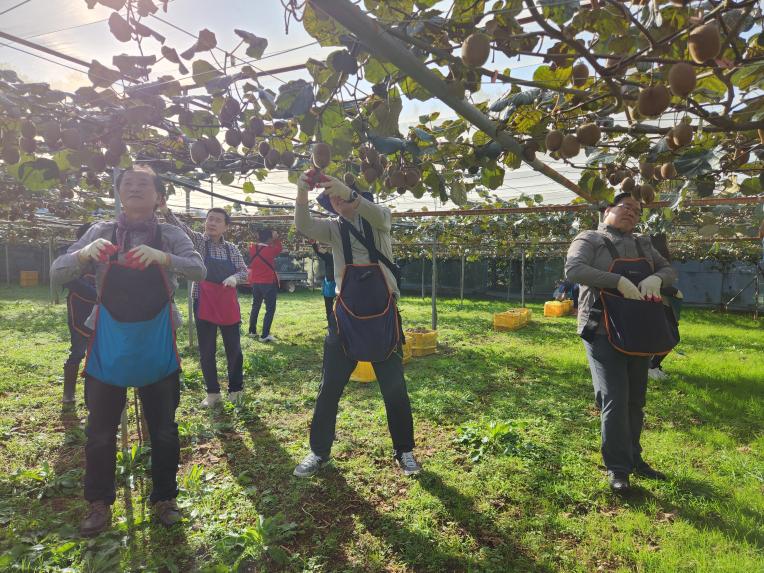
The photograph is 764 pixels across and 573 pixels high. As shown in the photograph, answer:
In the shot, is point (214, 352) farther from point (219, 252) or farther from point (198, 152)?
point (198, 152)

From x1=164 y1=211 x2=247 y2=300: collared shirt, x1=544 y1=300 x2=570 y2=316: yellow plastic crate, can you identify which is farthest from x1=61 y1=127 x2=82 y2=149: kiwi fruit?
x1=544 y1=300 x2=570 y2=316: yellow plastic crate

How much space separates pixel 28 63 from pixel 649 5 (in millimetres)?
3125

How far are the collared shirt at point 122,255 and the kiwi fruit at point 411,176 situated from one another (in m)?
1.16

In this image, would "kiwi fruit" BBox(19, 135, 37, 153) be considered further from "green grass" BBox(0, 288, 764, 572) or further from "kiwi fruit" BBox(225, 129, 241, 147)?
"green grass" BBox(0, 288, 764, 572)

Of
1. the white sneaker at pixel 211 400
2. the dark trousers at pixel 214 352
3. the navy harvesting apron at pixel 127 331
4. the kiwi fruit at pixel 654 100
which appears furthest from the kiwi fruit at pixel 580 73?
the white sneaker at pixel 211 400

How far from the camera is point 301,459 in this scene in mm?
3016

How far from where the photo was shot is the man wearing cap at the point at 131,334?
6.84ft

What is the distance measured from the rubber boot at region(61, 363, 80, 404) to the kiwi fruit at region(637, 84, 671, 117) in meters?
4.20

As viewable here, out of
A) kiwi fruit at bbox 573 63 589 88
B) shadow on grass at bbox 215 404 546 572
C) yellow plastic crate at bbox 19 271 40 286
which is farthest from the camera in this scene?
yellow plastic crate at bbox 19 271 40 286

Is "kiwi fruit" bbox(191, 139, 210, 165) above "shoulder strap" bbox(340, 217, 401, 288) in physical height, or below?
above

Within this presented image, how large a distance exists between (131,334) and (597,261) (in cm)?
254

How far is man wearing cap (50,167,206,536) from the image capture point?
6.84 ft

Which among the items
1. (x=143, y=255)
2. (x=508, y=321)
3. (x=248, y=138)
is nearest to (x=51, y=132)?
(x=143, y=255)

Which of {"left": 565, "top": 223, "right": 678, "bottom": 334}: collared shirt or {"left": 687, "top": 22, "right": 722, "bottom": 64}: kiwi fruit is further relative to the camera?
{"left": 565, "top": 223, "right": 678, "bottom": 334}: collared shirt
